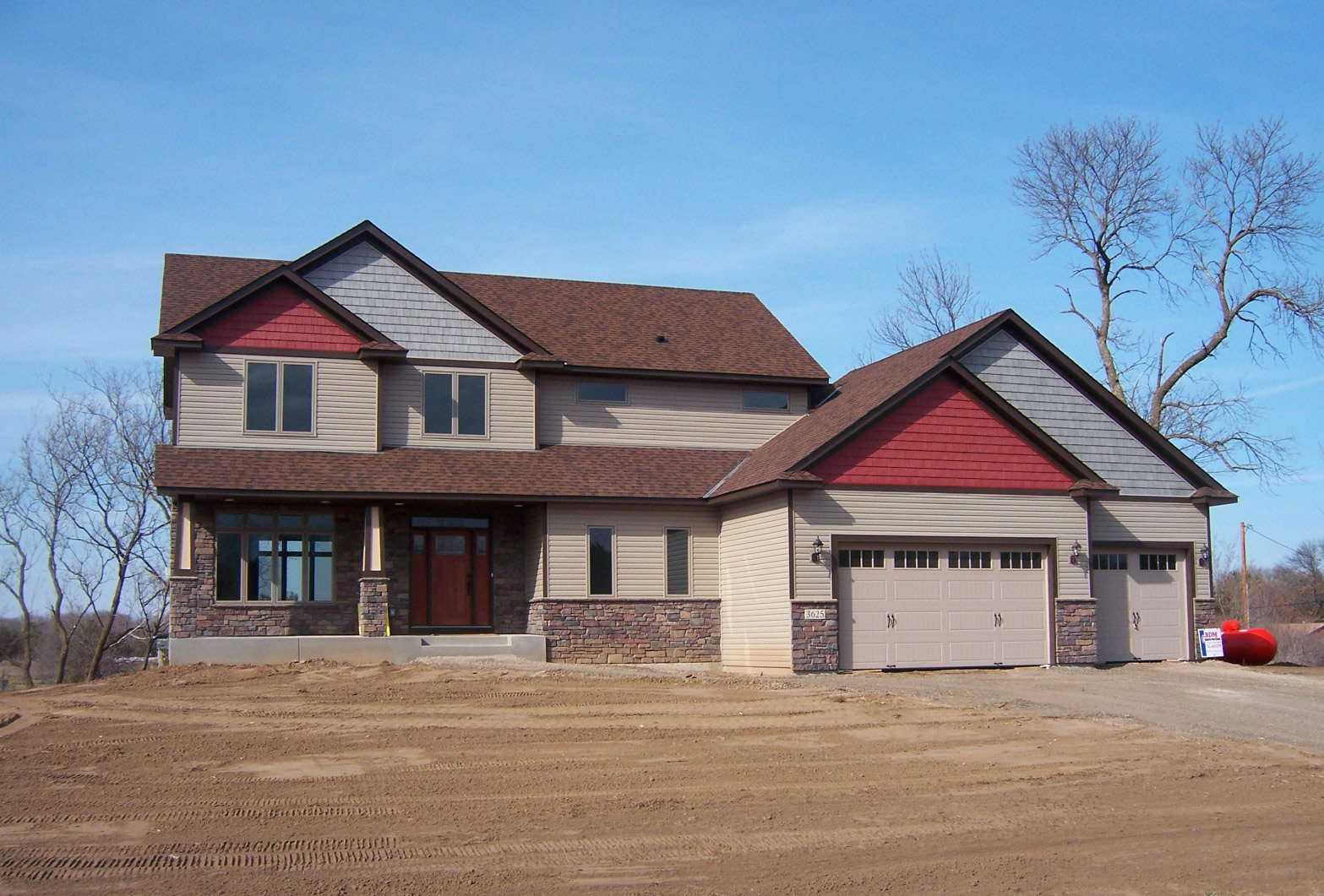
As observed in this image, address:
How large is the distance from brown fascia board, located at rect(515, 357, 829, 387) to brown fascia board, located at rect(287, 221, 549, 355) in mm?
345

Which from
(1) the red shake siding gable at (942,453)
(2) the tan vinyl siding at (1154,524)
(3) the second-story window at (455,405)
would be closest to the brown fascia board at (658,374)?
(3) the second-story window at (455,405)

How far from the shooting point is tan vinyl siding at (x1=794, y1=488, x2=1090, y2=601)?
2058 centimetres

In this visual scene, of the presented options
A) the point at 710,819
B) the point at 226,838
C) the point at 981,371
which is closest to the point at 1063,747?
the point at 710,819

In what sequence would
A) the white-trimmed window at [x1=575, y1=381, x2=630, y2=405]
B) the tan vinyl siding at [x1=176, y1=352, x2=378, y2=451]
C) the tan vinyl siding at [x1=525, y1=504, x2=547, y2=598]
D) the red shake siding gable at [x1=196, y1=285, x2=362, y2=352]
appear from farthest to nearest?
the white-trimmed window at [x1=575, y1=381, x2=630, y2=405]
the tan vinyl siding at [x1=525, y1=504, x2=547, y2=598]
the red shake siding gable at [x1=196, y1=285, x2=362, y2=352]
the tan vinyl siding at [x1=176, y1=352, x2=378, y2=451]

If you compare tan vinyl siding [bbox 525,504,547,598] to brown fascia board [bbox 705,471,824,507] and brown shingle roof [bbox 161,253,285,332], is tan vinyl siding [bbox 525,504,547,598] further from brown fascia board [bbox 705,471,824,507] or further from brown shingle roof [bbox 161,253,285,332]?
brown shingle roof [bbox 161,253,285,332]

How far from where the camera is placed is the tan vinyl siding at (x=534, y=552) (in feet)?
74.8

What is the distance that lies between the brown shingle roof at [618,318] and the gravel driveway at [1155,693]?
8119 millimetres

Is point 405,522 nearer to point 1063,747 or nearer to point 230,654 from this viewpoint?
point 230,654

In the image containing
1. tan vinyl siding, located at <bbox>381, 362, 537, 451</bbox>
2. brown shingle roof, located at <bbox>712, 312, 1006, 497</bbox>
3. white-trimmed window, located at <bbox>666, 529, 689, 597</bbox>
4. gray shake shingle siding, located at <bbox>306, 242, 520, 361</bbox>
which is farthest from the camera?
white-trimmed window, located at <bbox>666, 529, 689, 597</bbox>

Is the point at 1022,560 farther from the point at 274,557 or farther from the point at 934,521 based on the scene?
the point at 274,557

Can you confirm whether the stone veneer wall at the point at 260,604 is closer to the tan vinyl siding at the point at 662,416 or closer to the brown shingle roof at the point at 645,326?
the tan vinyl siding at the point at 662,416

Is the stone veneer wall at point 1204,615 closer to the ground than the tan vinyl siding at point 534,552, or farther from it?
closer to the ground

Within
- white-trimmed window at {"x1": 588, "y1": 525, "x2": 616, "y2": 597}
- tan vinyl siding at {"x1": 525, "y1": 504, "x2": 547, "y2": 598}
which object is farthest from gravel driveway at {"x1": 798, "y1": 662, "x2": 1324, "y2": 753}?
tan vinyl siding at {"x1": 525, "y1": 504, "x2": 547, "y2": 598}

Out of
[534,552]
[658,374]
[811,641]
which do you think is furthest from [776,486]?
[534,552]
